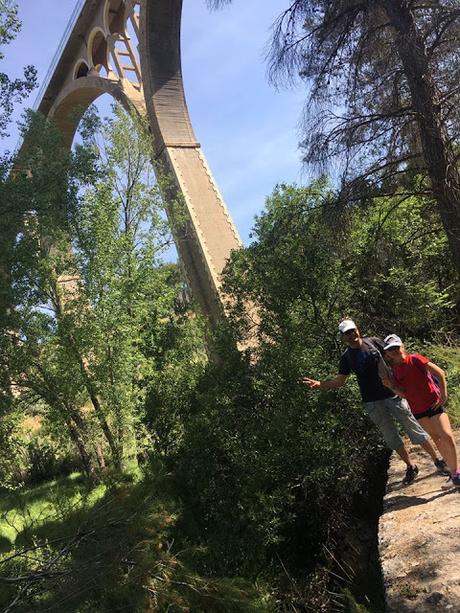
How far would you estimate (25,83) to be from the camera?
22.5 ft

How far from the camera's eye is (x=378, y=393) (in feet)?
14.6

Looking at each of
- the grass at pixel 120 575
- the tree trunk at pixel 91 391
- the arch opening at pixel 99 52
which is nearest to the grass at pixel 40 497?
the tree trunk at pixel 91 391

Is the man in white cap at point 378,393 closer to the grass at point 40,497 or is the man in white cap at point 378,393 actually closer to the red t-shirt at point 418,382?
the red t-shirt at point 418,382

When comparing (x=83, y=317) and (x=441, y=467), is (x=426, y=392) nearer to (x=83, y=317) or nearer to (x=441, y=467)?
(x=441, y=467)

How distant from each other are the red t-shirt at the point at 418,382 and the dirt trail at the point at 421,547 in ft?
2.26

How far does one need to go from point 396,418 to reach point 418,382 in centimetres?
60

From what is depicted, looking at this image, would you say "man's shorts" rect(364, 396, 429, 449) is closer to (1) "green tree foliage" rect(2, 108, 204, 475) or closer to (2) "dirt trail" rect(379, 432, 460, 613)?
(2) "dirt trail" rect(379, 432, 460, 613)

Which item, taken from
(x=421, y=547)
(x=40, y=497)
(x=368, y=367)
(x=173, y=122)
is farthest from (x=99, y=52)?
(x=421, y=547)

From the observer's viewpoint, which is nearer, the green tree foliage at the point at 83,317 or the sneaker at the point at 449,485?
the sneaker at the point at 449,485

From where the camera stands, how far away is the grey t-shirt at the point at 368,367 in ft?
14.4

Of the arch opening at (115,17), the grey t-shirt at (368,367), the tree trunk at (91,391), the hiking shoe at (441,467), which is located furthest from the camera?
the arch opening at (115,17)

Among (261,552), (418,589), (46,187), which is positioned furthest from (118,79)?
(418,589)

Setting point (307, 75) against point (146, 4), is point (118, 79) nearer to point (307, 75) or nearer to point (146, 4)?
point (146, 4)

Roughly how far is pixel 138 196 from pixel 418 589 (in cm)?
1191
